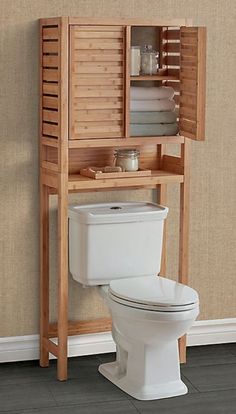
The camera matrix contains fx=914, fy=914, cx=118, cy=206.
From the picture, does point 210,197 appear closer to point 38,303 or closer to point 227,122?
point 227,122

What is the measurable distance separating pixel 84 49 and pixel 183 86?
0.52m

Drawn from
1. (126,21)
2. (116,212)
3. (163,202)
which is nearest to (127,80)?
(126,21)

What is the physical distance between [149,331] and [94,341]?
2.34ft

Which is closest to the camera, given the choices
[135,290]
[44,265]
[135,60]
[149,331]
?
[149,331]

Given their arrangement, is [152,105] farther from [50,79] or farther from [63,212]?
[63,212]

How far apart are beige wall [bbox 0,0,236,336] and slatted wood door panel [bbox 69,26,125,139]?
0.30m

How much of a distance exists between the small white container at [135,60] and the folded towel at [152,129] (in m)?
0.25

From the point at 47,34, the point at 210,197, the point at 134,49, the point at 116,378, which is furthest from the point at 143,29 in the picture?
the point at 116,378

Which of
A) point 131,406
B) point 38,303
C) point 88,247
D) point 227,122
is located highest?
point 227,122

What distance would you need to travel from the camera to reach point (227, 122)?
15.2 feet

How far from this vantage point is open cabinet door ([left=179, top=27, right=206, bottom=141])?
4.08 metres

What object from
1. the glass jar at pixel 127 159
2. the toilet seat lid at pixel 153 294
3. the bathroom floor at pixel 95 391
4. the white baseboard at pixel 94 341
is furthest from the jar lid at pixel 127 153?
the bathroom floor at pixel 95 391

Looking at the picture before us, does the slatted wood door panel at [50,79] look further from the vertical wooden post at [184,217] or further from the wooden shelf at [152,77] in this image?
the vertical wooden post at [184,217]

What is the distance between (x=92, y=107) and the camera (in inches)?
161
